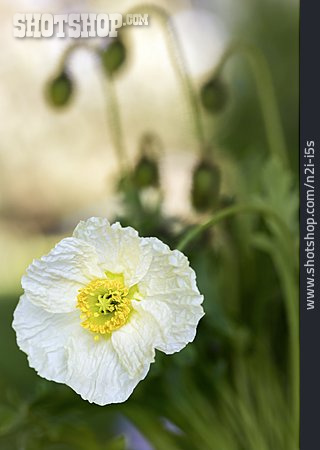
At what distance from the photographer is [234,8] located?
20.5 inches

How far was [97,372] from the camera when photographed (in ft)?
0.98

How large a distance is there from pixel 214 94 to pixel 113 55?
62 mm

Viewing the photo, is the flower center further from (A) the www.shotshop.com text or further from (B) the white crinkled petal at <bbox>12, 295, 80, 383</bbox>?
(A) the www.shotshop.com text

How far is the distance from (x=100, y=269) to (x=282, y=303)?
189mm

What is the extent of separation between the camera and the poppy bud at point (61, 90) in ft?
1.42

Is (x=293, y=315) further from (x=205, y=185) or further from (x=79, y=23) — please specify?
(x=79, y=23)

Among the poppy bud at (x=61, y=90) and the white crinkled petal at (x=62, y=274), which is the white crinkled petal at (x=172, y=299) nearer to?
the white crinkled petal at (x=62, y=274)

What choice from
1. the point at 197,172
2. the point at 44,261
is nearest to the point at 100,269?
the point at 44,261

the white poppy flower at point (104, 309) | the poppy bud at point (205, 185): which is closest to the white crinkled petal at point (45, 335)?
the white poppy flower at point (104, 309)

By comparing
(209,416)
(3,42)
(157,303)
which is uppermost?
(3,42)

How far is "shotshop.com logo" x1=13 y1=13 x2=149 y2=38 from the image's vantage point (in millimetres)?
417

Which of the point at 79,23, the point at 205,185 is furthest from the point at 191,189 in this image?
the point at 79,23

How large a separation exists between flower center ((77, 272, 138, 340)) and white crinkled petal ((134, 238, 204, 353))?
0.01 meters

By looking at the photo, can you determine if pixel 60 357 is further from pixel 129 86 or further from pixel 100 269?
pixel 129 86
